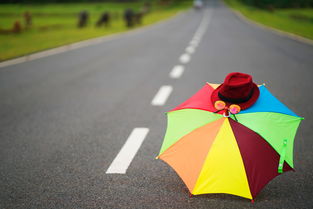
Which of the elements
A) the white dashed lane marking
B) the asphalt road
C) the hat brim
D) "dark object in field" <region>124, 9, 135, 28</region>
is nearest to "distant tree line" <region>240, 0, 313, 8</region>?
"dark object in field" <region>124, 9, 135, 28</region>

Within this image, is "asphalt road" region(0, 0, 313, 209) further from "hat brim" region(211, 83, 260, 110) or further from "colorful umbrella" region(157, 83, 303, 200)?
"hat brim" region(211, 83, 260, 110)

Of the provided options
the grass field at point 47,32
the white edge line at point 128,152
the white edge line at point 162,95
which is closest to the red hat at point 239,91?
the white edge line at point 128,152

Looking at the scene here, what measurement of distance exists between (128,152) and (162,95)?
2897mm

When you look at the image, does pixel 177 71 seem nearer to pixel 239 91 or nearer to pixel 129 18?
pixel 239 91

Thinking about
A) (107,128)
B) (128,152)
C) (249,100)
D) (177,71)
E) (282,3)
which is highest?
(249,100)

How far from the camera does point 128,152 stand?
4395 mm

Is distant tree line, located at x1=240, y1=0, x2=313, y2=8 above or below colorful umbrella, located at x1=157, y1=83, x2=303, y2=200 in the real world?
below

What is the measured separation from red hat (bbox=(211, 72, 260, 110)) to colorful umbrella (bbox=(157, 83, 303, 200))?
0.22ft

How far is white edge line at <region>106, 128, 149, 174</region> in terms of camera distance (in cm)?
394

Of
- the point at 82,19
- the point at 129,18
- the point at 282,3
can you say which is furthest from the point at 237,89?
the point at 282,3

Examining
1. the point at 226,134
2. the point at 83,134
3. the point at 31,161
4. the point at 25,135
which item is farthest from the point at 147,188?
the point at 25,135

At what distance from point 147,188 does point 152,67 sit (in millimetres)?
7283

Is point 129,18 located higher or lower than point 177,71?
lower

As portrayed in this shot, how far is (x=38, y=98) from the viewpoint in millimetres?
7211
